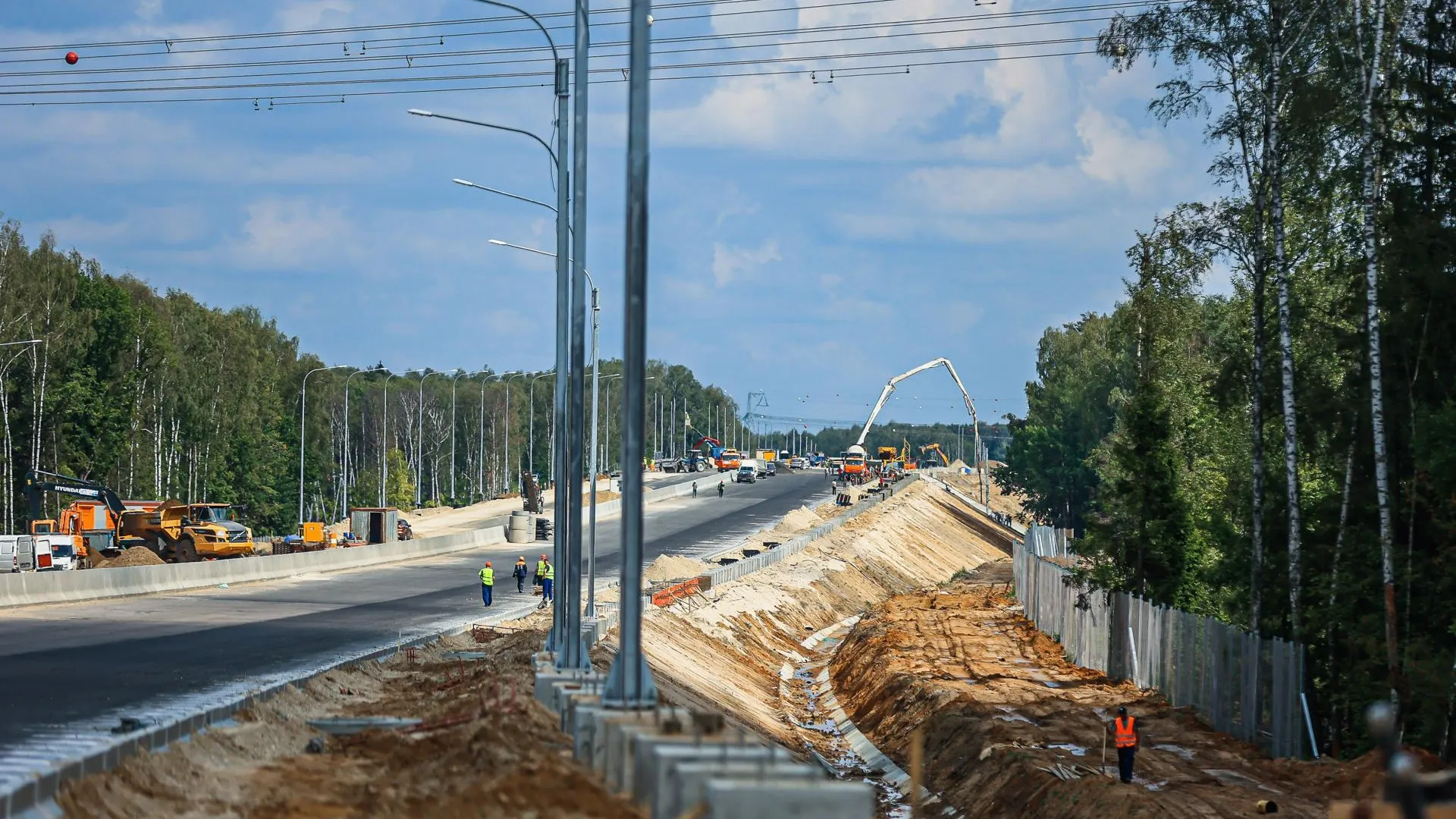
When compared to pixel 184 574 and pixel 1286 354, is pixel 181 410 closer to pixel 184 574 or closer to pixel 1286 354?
pixel 184 574

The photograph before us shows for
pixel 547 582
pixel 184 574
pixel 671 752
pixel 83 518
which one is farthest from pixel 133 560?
pixel 671 752

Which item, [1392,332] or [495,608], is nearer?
[1392,332]

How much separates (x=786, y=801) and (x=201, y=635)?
32.4 meters

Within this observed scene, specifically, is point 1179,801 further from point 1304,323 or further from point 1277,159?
point 1304,323

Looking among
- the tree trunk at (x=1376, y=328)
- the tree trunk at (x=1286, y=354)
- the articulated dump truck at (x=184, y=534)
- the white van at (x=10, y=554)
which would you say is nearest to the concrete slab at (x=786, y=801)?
the tree trunk at (x=1376, y=328)

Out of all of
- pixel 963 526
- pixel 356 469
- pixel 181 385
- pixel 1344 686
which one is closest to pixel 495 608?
pixel 1344 686

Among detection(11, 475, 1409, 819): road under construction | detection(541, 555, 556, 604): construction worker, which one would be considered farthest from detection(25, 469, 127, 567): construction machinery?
detection(541, 555, 556, 604): construction worker

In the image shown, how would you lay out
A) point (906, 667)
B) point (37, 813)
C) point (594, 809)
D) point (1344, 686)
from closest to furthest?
1. point (594, 809)
2. point (37, 813)
3. point (1344, 686)
4. point (906, 667)

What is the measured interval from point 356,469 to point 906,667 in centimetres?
13293

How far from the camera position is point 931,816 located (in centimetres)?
3083

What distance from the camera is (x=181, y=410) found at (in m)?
119

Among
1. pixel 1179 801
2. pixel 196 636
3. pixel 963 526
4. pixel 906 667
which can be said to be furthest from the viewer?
pixel 963 526

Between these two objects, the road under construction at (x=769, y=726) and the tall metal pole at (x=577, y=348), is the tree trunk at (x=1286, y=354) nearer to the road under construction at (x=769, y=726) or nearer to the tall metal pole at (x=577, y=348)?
the road under construction at (x=769, y=726)

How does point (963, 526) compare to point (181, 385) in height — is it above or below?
A: below
